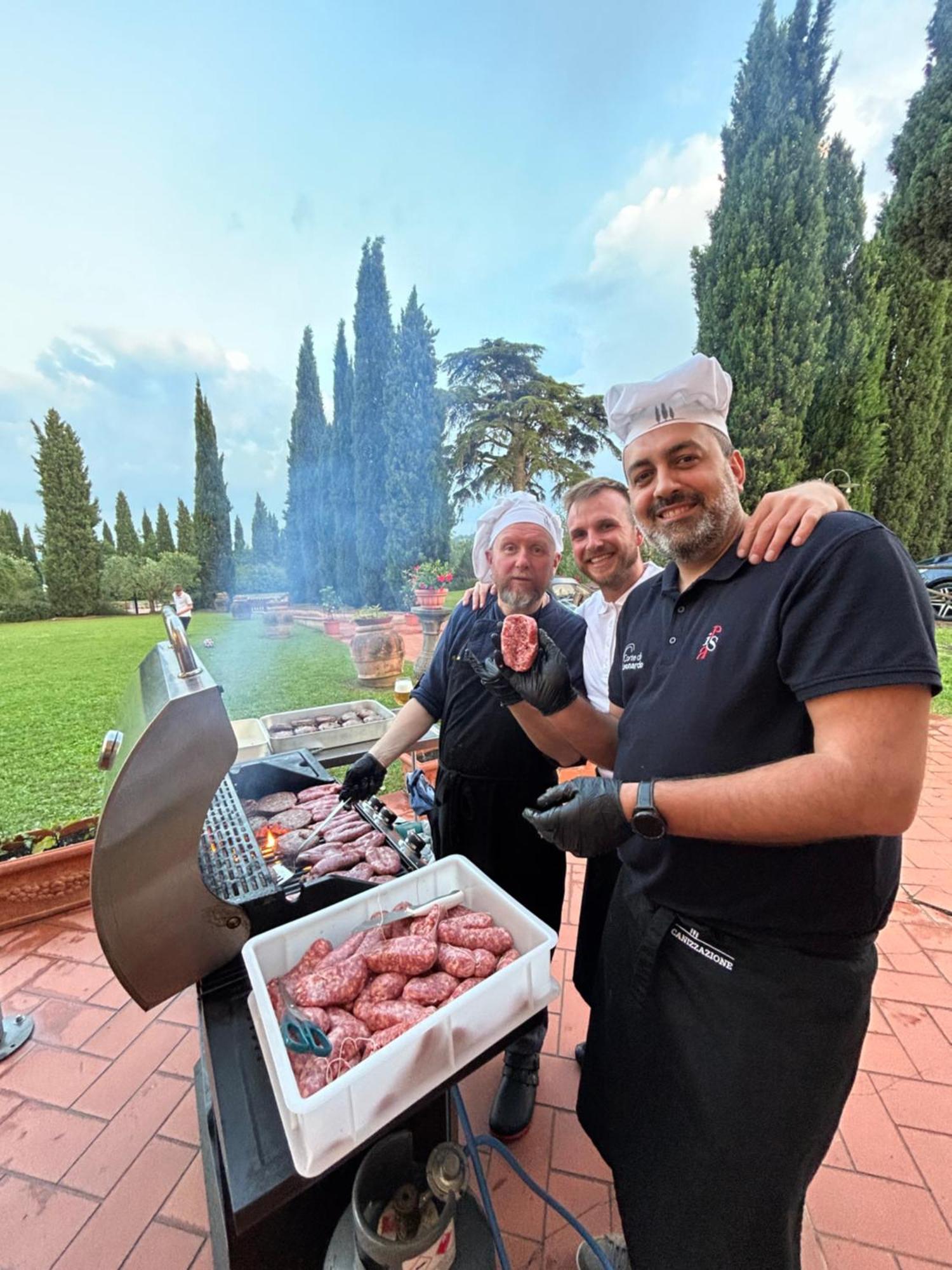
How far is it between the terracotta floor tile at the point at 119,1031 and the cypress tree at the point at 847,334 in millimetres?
12451

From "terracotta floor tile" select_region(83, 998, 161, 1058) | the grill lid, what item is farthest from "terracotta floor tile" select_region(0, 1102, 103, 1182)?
the grill lid

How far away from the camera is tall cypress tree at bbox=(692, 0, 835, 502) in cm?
892

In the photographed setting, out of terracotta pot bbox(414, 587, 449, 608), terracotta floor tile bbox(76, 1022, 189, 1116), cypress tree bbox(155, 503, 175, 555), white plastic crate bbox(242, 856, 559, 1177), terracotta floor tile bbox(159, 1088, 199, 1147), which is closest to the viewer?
white plastic crate bbox(242, 856, 559, 1177)

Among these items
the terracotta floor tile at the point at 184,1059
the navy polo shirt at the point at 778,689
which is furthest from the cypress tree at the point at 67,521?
the navy polo shirt at the point at 778,689

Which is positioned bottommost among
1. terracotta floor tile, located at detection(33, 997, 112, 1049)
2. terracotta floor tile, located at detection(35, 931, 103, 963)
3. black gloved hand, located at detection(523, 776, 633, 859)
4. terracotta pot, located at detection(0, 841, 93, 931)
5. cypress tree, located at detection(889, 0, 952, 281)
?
terracotta floor tile, located at detection(33, 997, 112, 1049)

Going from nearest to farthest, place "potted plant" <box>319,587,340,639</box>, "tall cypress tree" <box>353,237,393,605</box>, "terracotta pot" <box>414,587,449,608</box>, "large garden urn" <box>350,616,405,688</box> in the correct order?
"large garden urn" <box>350,616,405,688</box>
"terracotta pot" <box>414,587,449,608</box>
"potted plant" <box>319,587,340,639</box>
"tall cypress tree" <box>353,237,393,605</box>

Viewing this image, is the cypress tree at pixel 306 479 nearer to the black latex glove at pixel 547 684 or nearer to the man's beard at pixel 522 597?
the man's beard at pixel 522 597

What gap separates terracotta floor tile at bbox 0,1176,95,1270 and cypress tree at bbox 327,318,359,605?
12528 millimetres

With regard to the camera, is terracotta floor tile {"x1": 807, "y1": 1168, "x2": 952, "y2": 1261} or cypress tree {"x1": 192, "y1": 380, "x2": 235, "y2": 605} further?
cypress tree {"x1": 192, "y1": 380, "x2": 235, "y2": 605}

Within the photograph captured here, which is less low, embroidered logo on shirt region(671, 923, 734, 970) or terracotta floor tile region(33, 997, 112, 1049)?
embroidered logo on shirt region(671, 923, 734, 970)

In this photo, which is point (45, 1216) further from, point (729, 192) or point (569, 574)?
point (729, 192)

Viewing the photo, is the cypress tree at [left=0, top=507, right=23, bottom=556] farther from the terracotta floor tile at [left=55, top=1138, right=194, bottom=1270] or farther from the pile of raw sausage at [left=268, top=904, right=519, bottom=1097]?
the pile of raw sausage at [left=268, top=904, right=519, bottom=1097]

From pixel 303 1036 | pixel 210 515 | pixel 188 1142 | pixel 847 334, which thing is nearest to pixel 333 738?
pixel 188 1142

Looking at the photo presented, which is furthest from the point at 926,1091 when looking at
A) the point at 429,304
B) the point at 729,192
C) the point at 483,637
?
the point at 429,304
